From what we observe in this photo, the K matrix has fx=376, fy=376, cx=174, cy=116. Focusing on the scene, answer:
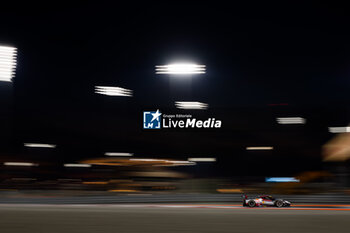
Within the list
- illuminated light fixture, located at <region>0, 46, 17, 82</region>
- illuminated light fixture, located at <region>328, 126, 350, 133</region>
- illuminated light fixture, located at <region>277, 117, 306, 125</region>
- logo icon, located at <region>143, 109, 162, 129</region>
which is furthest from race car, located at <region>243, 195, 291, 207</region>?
illuminated light fixture, located at <region>0, 46, 17, 82</region>

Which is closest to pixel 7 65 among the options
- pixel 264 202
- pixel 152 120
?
pixel 152 120

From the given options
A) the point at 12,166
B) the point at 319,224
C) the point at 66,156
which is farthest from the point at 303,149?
the point at 12,166

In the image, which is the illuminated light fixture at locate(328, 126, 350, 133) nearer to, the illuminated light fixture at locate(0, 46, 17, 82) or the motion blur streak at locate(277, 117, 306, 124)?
the motion blur streak at locate(277, 117, 306, 124)

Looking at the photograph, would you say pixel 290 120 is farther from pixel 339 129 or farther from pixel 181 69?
pixel 181 69

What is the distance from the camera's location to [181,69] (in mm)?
22078

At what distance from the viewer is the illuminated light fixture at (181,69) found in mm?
22047

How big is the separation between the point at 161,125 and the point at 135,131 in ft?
32.6

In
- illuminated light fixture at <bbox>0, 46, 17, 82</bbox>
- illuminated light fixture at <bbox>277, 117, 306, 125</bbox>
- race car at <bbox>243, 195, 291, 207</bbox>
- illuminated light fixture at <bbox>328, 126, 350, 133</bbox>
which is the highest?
illuminated light fixture at <bbox>0, 46, 17, 82</bbox>

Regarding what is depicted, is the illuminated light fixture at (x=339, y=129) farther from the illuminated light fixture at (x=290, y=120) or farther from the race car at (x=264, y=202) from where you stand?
the race car at (x=264, y=202)

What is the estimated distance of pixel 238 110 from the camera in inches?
738

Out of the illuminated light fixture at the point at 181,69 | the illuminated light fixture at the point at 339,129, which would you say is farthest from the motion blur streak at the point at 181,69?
the illuminated light fixture at the point at 339,129

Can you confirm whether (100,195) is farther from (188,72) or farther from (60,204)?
(188,72)

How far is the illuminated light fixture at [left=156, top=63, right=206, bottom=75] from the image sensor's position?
22047mm

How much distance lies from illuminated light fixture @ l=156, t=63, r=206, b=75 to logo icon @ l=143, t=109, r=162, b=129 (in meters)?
4.22
